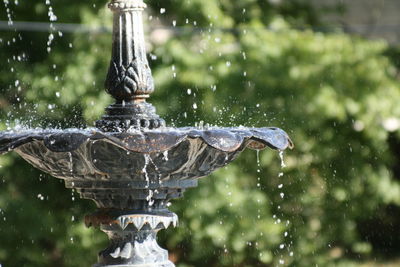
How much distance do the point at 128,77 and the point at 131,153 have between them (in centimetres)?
48

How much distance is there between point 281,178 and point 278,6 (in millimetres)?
1450

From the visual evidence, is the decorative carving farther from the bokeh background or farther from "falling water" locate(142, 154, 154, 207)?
the bokeh background

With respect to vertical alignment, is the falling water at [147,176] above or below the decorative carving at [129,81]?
below

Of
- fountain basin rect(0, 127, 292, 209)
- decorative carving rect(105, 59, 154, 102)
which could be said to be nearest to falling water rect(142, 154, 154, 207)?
fountain basin rect(0, 127, 292, 209)

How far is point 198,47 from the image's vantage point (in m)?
6.47

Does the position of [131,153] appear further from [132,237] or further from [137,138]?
[132,237]

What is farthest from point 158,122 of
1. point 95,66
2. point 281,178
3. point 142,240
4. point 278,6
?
point 278,6

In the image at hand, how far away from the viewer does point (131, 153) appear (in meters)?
3.07

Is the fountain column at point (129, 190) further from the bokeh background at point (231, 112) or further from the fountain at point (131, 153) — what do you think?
the bokeh background at point (231, 112)

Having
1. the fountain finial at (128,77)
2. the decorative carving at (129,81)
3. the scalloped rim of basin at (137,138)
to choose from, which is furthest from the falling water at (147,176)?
the decorative carving at (129,81)

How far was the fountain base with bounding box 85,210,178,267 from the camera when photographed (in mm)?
3422

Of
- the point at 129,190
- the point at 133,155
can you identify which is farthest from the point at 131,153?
the point at 129,190

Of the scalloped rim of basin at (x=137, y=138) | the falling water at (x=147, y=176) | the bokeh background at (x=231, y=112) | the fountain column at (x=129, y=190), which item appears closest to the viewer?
the scalloped rim of basin at (x=137, y=138)

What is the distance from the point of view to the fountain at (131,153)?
2973 mm
